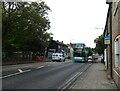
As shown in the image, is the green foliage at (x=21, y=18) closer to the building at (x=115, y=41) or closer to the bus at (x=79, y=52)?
the bus at (x=79, y=52)

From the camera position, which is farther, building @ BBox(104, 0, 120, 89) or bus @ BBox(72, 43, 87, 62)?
bus @ BBox(72, 43, 87, 62)

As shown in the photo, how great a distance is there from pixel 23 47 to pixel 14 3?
19.7 metres

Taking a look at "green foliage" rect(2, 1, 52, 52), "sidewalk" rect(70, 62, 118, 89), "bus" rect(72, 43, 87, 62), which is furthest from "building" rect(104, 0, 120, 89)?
"bus" rect(72, 43, 87, 62)

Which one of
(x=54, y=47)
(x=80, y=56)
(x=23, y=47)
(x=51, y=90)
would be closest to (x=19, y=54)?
(x=23, y=47)

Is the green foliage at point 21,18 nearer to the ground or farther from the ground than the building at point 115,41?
farther from the ground

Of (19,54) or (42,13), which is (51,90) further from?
(19,54)

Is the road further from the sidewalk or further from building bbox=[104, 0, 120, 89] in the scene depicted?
building bbox=[104, 0, 120, 89]

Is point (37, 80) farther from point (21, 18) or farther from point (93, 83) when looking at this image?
point (21, 18)

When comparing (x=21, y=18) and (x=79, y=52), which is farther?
(x=79, y=52)

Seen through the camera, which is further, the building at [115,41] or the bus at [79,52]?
the bus at [79,52]

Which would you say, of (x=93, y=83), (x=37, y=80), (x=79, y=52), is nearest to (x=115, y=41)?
(x=93, y=83)

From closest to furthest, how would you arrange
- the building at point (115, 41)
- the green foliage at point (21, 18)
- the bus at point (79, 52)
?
1. the building at point (115, 41)
2. the green foliage at point (21, 18)
3. the bus at point (79, 52)

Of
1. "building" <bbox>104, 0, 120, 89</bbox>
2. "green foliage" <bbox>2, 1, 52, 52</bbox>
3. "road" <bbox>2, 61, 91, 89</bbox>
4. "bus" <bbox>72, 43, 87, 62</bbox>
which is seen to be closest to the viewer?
"building" <bbox>104, 0, 120, 89</bbox>

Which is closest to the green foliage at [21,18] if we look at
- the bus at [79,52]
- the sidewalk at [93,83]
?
the bus at [79,52]
